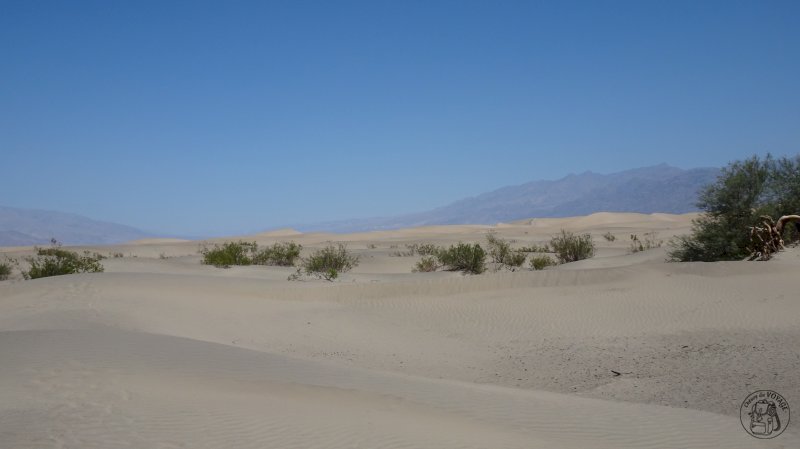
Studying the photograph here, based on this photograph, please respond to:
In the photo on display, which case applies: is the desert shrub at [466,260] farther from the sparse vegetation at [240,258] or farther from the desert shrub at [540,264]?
the sparse vegetation at [240,258]

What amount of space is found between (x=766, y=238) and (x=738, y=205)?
2.06m

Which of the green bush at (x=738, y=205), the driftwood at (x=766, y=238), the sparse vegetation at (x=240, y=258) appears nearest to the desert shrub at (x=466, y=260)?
the green bush at (x=738, y=205)

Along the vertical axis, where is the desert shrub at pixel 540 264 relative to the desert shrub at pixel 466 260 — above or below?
below

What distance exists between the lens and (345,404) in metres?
5.56

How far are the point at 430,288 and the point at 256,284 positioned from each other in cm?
405

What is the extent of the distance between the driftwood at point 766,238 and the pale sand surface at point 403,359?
1.90 ft

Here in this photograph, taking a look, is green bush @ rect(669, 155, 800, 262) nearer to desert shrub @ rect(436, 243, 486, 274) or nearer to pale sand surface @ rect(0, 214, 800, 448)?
pale sand surface @ rect(0, 214, 800, 448)

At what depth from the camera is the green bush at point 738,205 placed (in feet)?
55.8

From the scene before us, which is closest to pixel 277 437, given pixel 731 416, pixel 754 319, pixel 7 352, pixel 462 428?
pixel 462 428

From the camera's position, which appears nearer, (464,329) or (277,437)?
(277,437)

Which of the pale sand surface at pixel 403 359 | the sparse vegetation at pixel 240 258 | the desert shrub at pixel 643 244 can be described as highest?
the sparse vegetation at pixel 240 258

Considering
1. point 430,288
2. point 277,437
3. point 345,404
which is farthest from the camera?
point 430,288

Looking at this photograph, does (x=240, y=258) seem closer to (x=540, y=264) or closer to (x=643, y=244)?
(x=540, y=264)

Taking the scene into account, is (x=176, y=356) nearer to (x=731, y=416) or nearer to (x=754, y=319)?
(x=731, y=416)
